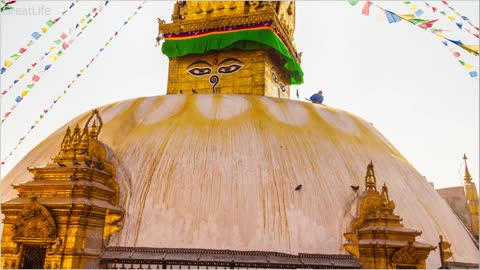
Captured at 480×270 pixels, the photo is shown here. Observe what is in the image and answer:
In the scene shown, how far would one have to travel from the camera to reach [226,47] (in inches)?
547

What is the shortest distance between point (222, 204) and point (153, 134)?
234 centimetres

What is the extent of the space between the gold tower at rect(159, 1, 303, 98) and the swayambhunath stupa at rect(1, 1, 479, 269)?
14.1ft

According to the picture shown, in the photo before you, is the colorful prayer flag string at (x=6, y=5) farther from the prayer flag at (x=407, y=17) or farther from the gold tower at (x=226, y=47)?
the gold tower at (x=226, y=47)

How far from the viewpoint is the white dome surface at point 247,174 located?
696 centimetres

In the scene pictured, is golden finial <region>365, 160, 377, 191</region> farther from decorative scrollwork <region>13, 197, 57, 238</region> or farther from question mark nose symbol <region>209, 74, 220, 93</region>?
question mark nose symbol <region>209, 74, 220, 93</region>

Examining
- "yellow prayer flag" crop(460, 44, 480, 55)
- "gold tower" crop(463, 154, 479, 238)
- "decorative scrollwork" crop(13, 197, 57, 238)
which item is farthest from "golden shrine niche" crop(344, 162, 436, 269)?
"gold tower" crop(463, 154, 479, 238)

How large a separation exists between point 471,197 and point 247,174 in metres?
8.55

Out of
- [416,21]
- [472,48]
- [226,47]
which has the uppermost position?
[226,47]

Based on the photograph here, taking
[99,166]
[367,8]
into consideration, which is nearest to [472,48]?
[367,8]

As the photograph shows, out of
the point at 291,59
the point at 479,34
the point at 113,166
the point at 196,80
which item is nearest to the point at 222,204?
the point at 113,166

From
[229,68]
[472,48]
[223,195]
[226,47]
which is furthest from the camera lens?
[229,68]

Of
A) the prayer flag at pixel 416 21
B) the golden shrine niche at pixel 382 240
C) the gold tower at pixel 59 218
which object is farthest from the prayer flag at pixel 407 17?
the gold tower at pixel 59 218

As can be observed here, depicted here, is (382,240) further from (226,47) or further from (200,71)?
(200,71)

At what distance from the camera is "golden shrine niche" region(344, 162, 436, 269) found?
21.2 feet
